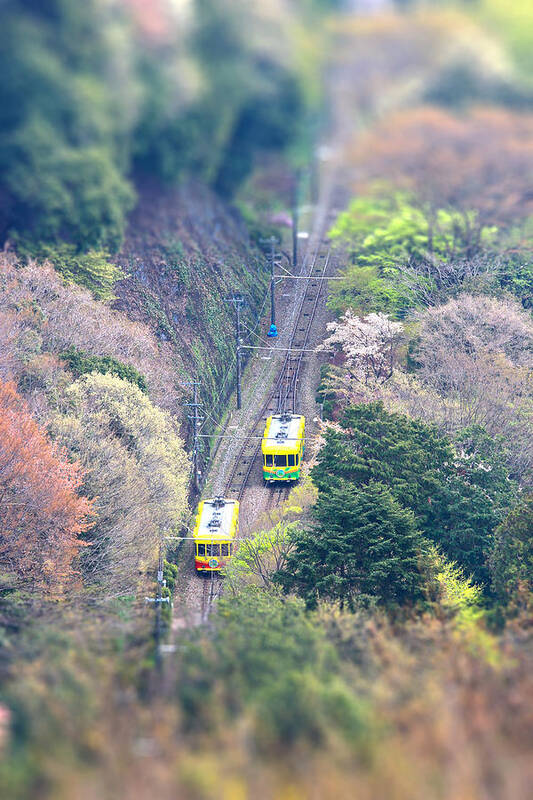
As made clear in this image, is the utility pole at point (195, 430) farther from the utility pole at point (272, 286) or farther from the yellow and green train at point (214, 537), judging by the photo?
the yellow and green train at point (214, 537)

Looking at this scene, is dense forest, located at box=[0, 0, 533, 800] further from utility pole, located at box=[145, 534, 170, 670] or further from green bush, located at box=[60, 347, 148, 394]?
green bush, located at box=[60, 347, 148, 394]

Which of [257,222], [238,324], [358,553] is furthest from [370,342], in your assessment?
[257,222]

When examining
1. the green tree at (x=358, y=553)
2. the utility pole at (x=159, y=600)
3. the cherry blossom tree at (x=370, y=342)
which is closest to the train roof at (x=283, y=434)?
the cherry blossom tree at (x=370, y=342)

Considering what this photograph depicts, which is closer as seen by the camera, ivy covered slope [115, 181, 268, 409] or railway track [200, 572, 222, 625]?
ivy covered slope [115, 181, 268, 409]

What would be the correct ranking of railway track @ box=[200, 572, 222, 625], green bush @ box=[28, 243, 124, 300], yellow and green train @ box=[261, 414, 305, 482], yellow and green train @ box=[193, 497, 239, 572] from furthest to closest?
green bush @ box=[28, 243, 124, 300], yellow and green train @ box=[261, 414, 305, 482], yellow and green train @ box=[193, 497, 239, 572], railway track @ box=[200, 572, 222, 625]

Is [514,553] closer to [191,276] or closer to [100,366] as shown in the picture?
[191,276]

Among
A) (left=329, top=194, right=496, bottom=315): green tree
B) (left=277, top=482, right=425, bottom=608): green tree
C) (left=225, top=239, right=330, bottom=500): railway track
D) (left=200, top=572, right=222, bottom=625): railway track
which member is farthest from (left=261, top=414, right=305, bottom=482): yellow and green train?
(left=277, top=482, right=425, bottom=608): green tree
